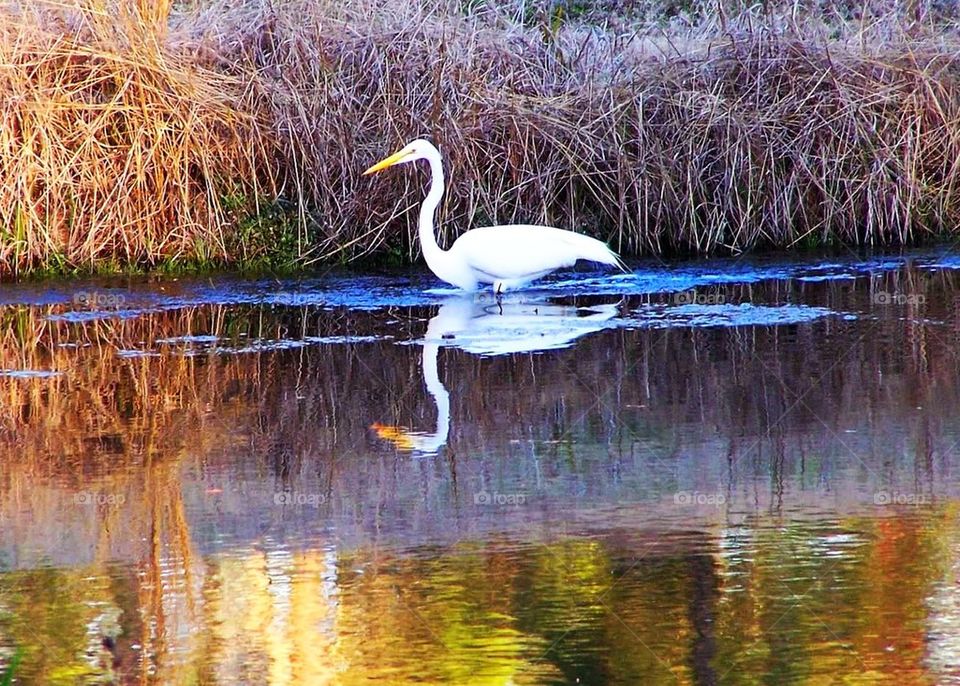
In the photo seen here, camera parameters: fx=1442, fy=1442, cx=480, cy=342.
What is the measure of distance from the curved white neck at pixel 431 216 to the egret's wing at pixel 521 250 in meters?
0.20

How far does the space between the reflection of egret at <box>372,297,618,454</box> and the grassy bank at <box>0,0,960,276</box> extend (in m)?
1.82

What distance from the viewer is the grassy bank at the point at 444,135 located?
11953 millimetres

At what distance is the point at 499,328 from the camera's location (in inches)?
383

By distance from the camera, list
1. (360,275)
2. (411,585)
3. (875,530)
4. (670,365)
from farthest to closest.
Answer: (360,275) → (670,365) → (875,530) → (411,585)

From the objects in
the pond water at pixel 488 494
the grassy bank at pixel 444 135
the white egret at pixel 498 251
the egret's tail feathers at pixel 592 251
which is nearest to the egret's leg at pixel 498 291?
the white egret at pixel 498 251

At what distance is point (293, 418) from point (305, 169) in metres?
5.23

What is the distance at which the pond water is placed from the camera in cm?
452

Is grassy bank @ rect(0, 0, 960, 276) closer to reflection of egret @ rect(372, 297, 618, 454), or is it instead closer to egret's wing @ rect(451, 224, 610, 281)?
egret's wing @ rect(451, 224, 610, 281)

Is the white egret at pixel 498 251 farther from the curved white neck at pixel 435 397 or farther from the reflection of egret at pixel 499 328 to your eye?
the curved white neck at pixel 435 397

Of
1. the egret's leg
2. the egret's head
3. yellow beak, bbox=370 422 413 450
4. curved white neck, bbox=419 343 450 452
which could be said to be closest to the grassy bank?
the egret's head

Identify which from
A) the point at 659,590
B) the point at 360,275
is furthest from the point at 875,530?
the point at 360,275

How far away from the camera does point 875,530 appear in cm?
546

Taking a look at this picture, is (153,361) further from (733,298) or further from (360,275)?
(733,298)

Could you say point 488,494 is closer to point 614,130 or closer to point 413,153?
point 413,153
